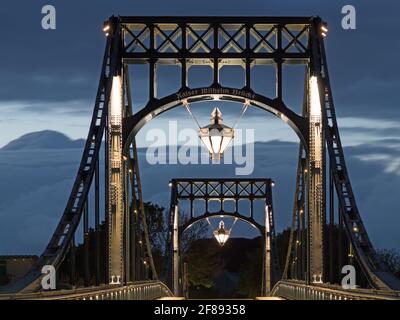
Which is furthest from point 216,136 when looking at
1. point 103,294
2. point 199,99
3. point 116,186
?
point 103,294

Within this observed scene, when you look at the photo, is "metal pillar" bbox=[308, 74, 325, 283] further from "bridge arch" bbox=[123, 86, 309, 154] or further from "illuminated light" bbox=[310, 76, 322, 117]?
"bridge arch" bbox=[123, 86, 309, 154]

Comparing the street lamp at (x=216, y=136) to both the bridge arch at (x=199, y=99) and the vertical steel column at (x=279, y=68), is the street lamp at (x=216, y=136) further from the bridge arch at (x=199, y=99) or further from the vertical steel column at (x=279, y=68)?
the vertical steel column at (x=279, y=68)

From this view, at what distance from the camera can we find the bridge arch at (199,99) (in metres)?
38.1

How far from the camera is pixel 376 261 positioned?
105ft

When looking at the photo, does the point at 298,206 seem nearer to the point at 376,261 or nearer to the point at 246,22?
the point at 246,22

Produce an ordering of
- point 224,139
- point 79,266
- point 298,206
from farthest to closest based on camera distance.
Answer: point 79,266, point 298,206, point 224,139

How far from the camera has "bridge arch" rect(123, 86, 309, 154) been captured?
125 ft

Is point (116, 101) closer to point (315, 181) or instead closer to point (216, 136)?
point (216, 136)

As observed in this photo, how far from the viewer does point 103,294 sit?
31141 millimetres

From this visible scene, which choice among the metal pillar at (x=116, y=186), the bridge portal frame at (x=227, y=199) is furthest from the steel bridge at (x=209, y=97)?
the bridge portal frame at (x=227, y=199)

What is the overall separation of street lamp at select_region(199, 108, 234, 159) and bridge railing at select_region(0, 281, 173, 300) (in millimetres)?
4376
